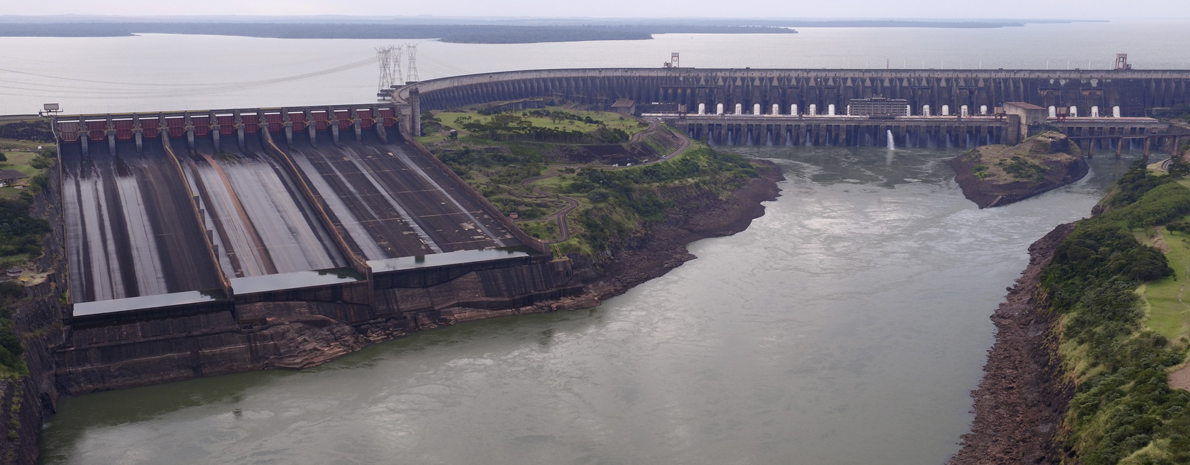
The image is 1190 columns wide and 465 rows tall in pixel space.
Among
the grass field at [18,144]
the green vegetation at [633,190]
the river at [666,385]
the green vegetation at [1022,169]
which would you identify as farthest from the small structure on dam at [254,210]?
the green vegetation at [1022,169]

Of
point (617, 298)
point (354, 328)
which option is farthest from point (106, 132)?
point (617, 298)

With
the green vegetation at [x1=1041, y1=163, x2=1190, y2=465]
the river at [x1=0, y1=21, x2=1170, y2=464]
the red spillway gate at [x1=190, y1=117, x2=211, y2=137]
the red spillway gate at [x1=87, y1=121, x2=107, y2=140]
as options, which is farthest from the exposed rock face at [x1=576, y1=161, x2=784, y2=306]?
the red spillway gate at [x1=87, y1=121, x2=107, y2=140]

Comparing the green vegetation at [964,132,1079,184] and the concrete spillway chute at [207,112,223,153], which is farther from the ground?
the concrete spillway chute at [207,112,223,153]

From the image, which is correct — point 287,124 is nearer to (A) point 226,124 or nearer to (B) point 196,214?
(A) point 226,124

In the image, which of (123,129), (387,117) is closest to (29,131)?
(123,129)

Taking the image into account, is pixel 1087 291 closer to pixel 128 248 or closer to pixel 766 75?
pixel 128 248

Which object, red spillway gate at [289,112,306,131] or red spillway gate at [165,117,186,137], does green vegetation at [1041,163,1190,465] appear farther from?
red spillway gate at [165,117,186,137]

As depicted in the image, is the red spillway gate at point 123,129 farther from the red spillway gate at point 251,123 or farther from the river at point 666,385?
the river at point 666,385
